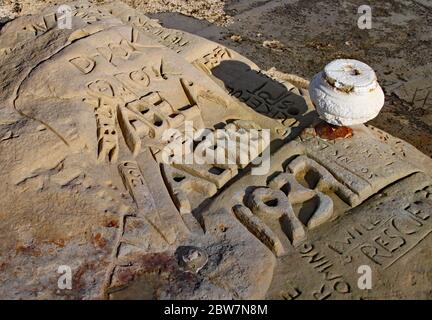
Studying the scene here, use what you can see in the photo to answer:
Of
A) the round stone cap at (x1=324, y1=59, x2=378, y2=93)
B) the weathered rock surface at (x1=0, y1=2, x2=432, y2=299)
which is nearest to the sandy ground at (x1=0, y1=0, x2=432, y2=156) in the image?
the round stone cap at (x1=324, y1=59, x2=378, y2=93)

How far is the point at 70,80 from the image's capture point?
4672 millimetres

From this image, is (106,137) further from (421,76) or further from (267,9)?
(267,9)

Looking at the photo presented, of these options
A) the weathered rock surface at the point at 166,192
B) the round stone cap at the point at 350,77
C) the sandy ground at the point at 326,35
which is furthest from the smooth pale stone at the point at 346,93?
the sandy ground at the point at 326,35

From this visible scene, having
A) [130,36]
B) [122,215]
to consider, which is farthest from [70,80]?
[122,215]

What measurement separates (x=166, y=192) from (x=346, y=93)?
187 cm

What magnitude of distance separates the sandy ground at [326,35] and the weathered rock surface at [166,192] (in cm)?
262

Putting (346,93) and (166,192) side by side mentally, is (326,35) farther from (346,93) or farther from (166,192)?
(166,192)

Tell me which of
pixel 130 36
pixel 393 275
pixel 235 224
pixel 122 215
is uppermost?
pixel 130 36

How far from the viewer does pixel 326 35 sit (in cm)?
934

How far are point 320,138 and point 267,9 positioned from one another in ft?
19.4

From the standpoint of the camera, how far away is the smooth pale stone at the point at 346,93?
452 cm

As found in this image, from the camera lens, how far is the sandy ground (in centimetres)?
767

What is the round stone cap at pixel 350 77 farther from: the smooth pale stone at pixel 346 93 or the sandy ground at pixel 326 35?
the sandy ground at pixel 326 35

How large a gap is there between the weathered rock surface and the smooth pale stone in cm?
38
